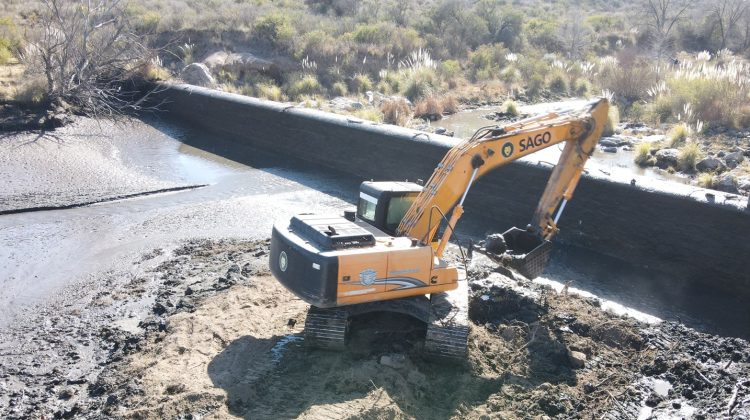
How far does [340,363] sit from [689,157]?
11.5 m

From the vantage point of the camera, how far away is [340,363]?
7.15 metres

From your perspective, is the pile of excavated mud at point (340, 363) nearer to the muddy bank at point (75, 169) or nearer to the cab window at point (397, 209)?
the cab window at point (397, 209)

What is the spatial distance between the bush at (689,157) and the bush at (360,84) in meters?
11.6

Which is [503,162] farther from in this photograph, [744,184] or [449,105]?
[449,105]

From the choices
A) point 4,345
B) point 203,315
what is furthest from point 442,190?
point 4,345

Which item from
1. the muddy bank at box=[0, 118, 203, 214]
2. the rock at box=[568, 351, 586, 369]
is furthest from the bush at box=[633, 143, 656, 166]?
the muddy bank at box=[0, 118, 203, 214]

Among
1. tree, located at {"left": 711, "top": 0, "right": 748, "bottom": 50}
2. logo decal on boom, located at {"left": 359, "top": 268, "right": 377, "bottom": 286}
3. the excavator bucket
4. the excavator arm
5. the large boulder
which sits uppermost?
tree, located at {"left": 711, "top": 0, "right": 748, "bottom": 50}

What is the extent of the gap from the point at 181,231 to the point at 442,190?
600 centimetres

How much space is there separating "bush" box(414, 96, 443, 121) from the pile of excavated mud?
41.8 feet

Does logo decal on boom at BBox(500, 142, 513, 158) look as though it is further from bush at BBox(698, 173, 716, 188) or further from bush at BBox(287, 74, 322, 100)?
bush at BBox(287, 74, 322, 100)

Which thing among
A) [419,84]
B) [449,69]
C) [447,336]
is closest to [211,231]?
[447,336]

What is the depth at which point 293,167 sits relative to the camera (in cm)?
1650

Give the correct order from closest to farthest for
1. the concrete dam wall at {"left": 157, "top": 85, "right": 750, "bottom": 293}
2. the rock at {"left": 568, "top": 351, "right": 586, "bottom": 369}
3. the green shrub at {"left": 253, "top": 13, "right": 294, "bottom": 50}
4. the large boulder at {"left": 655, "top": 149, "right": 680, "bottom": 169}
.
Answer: the rock at {"left": 568, "top": 351, "right": 586, "bottom": 369}
the concrete dam wall at {"left": 157, "top": 85, "right": 750, "bottom": 293}
the large boulder at {"left": 655, "top": 149, "right": 680, "bottom": 169}
the green shrub at {"left": 253, "top": 13, "right": 294, "bottom": 50}

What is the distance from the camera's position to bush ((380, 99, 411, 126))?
63.0ft
